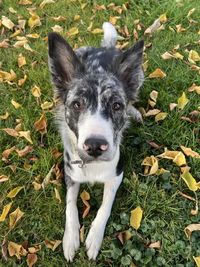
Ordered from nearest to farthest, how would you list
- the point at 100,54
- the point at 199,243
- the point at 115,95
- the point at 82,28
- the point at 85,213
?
the point at 115,95, the point at 199,243, the point at 85,213, the point at 100,54, the point at 82,28

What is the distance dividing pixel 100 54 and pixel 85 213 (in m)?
1.70

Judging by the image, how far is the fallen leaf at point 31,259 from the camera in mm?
3854

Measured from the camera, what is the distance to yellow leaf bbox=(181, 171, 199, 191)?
4.30 metres

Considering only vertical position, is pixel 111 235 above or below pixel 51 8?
below

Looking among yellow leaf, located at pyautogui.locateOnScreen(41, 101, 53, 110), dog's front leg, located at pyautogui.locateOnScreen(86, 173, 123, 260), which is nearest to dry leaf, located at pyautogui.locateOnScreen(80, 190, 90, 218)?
dog's front leg, located at pyautogui.locateOnScreen(86, 173, 123, 260)

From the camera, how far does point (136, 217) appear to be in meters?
4.08

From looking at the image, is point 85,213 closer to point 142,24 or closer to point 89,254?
point 89,254

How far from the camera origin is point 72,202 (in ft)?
13.6

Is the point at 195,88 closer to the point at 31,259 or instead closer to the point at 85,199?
the point at 85,199

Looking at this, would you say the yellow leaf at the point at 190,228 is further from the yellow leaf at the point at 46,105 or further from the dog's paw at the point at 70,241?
the yellow leaf at the point at 46,105

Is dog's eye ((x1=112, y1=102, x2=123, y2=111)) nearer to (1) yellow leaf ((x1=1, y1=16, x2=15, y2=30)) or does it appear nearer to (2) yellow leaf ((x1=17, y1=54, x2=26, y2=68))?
(2) yellow leaf ((x1=17, y1=54, x2=26, y2=68))

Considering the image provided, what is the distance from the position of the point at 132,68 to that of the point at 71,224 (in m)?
1.57

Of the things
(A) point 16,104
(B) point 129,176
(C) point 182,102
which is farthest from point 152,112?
(A) point 16,104

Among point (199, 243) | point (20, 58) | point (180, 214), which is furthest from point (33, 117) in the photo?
point (199, 243)
